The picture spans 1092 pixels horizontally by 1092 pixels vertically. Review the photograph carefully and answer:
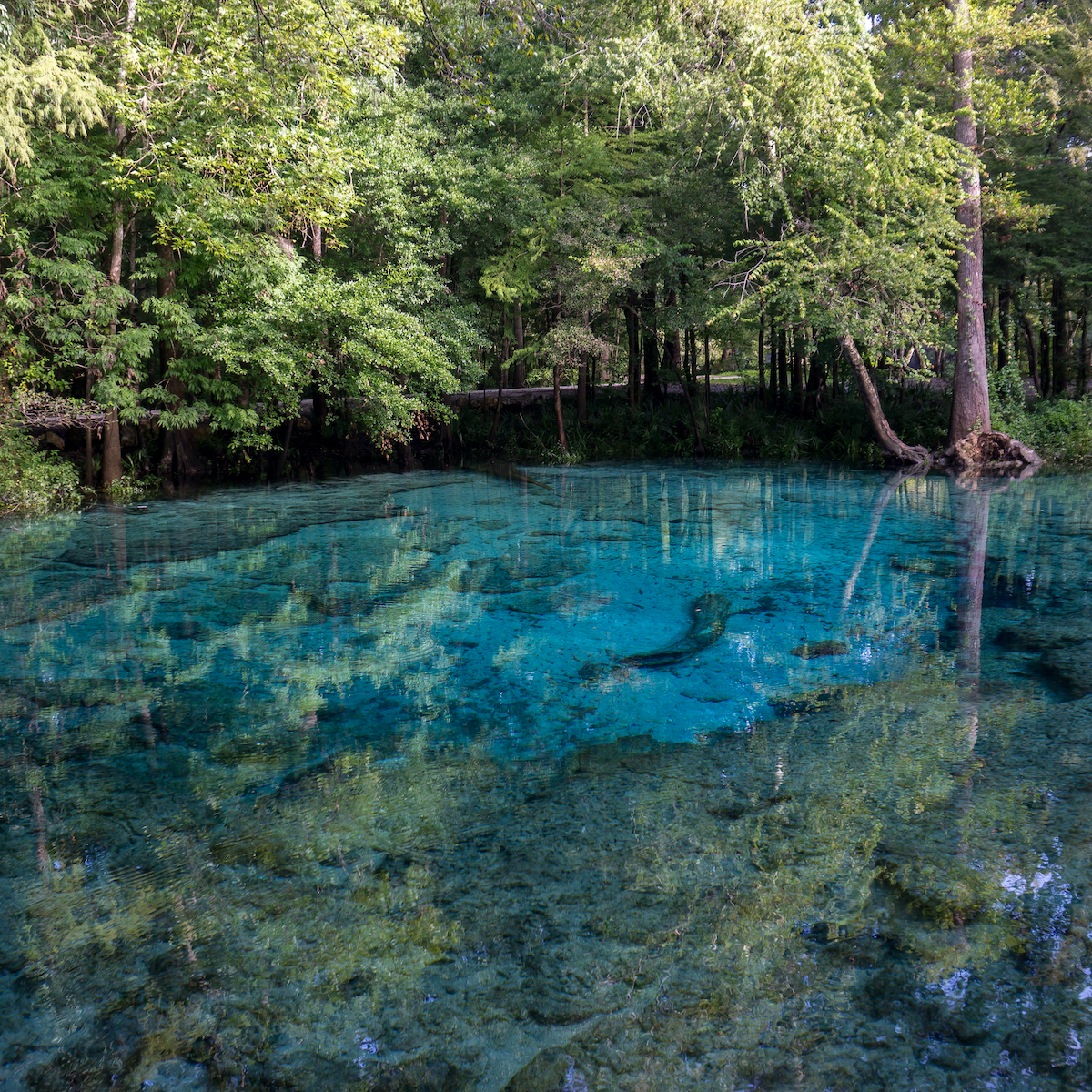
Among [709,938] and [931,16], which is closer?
[709,938]

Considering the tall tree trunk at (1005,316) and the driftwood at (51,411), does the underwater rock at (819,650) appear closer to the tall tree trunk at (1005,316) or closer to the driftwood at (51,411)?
the driftwood at (51,411)

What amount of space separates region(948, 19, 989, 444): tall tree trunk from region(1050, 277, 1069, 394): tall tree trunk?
494 cm

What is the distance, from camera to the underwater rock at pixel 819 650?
5.56 m

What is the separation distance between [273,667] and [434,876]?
2.87 metres

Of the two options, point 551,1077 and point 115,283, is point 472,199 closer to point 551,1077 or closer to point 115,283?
point 115,283

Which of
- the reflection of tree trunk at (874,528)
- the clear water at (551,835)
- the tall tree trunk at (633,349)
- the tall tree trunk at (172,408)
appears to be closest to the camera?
the clear water at (551,835)

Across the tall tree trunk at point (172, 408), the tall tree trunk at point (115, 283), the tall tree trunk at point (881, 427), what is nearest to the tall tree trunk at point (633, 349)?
the tall tree trunk at point (881, 427)

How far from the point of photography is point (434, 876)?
3.05 metres

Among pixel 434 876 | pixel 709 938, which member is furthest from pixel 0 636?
pixel 709 938

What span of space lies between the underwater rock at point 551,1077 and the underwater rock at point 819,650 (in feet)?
12.2

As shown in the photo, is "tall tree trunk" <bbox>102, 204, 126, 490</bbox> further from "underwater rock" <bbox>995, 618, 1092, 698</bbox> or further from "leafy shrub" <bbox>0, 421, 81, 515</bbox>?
"underwater rock" <bbox>995, 618, 1092, 698</bbox>

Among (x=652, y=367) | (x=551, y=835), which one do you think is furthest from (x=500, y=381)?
(x=551, y=835)

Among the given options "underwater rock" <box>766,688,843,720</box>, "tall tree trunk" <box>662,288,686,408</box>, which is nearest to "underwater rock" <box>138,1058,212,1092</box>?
"underwater rock" <box>766,688,843,720</box>

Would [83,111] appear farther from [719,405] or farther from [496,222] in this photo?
[719,405]
